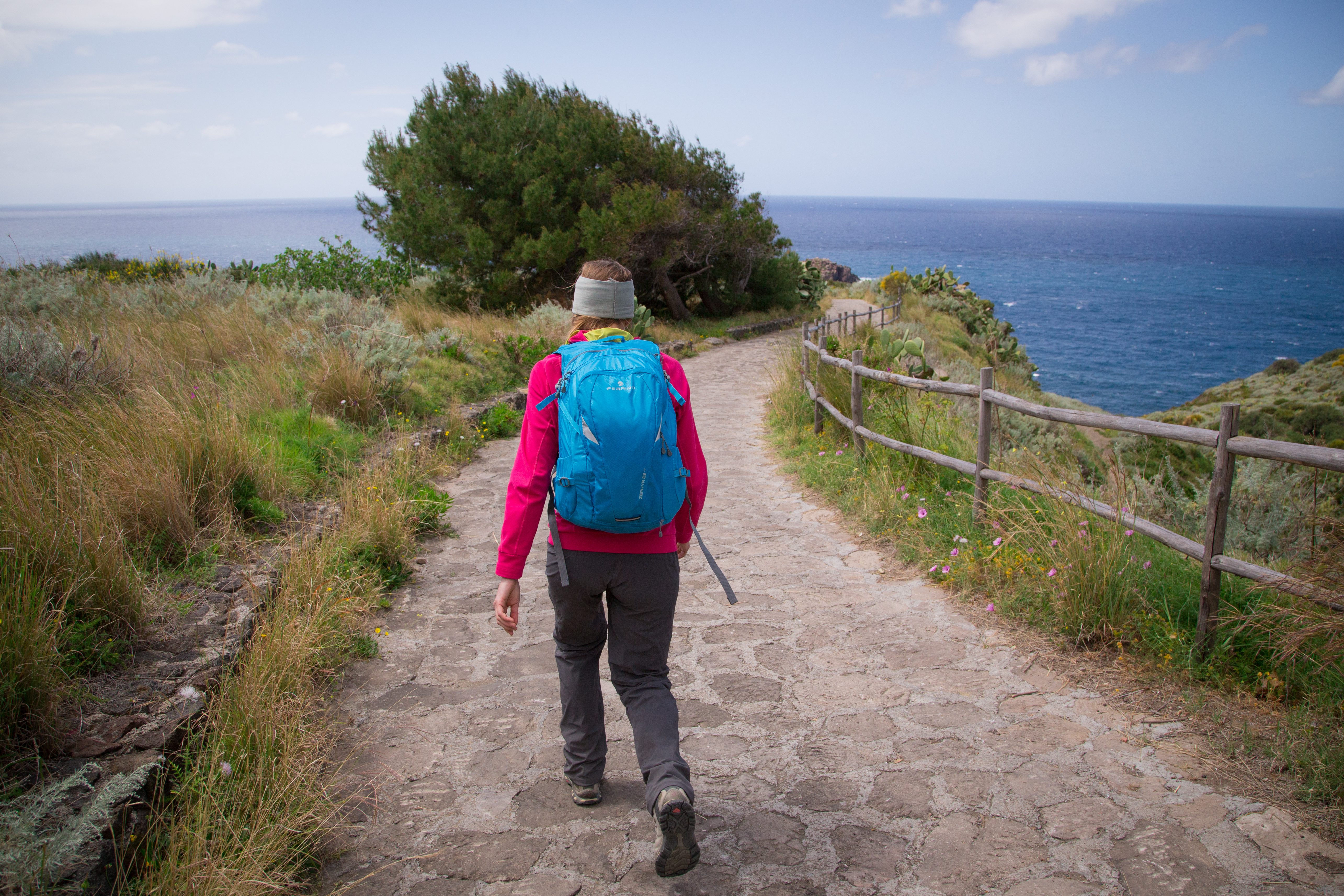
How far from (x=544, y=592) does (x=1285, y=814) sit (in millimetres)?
3825

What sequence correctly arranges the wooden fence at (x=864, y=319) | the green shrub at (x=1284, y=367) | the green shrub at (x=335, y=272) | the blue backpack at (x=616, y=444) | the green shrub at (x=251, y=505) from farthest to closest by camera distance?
the green shrub at (x=1284, y=367) → the wooden fence at (x=864, y=319) → the green shrub at (x=335, y=272) → the green shrub at (x=251, y=505) → the blue backpack at (x=616, y=444)

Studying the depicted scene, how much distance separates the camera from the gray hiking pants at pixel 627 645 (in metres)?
2.46

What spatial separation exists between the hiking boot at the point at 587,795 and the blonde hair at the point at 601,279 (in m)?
1.69

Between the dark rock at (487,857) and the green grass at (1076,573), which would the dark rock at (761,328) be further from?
the dark rock at (487,857)

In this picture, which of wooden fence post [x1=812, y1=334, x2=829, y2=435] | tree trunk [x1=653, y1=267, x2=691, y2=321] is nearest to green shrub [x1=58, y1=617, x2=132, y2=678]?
wooden fence post [x1=812, y1=334, x2=829, y2=435]

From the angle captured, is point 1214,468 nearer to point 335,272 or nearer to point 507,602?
point 507,602

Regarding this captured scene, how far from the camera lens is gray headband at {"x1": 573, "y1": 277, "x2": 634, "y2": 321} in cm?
255

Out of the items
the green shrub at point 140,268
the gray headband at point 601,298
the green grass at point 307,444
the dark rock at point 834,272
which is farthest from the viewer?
the dark rock at point 834,272

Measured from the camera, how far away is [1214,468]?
173 inches

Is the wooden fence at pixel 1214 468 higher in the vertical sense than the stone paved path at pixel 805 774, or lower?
higher

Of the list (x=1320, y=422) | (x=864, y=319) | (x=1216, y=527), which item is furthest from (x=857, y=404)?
(x=864, y=319)

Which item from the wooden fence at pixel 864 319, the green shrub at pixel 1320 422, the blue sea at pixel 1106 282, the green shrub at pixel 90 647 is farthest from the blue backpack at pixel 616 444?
the green shrub at pixel 1320 422

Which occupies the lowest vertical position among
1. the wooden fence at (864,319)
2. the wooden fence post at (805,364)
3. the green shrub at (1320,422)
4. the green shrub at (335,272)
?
the green shrub at (1320,422)

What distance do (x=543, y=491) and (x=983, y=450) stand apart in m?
3.70
